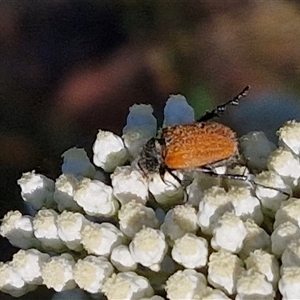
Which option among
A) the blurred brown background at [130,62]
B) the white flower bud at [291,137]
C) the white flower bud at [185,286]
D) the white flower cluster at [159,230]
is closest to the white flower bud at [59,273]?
the white flower cluster at [159,230]

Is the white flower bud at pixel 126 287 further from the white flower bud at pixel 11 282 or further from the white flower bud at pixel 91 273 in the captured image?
the white flower bud at pixel 11 282

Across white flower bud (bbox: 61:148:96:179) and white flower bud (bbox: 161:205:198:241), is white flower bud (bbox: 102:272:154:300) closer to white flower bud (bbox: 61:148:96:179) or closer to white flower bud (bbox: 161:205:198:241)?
white flower bud (bbox: 161:205:198:241)

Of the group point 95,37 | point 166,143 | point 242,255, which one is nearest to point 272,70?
point 95,37

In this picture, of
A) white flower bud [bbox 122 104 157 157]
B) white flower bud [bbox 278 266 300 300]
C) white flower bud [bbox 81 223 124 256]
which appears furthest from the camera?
white flower bud [bbox 122 104 157 157]

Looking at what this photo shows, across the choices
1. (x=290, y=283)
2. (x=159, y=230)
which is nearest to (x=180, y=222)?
(x=159, y=230)

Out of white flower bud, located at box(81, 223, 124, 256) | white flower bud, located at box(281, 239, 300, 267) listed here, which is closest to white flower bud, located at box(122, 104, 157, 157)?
white flower bud, located at box(81, 223, 124, 256)

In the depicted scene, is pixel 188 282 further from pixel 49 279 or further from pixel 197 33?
pixel 197 33
